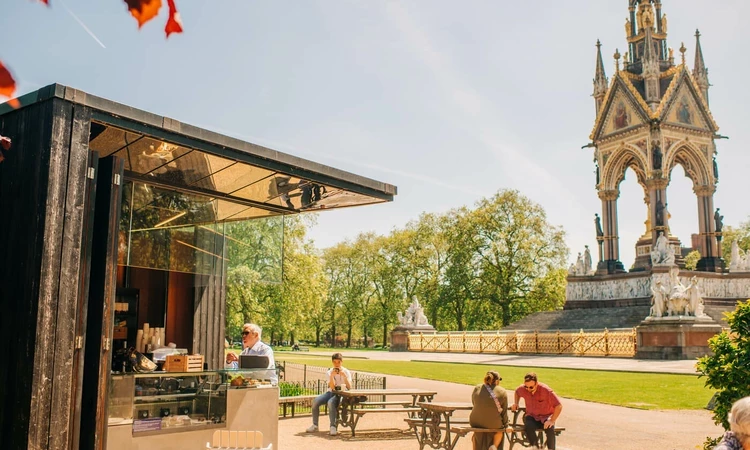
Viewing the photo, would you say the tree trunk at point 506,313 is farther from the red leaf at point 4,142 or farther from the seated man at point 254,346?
the red leaf at point 4,142

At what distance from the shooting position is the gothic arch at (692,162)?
43.1 m

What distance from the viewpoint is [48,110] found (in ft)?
22.3

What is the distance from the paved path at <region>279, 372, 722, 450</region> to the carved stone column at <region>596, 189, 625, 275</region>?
30805mm

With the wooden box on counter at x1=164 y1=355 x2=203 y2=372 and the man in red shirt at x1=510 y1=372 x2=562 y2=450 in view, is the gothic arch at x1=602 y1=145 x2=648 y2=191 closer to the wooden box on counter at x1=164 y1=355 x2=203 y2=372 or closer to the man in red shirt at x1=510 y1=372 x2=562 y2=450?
the man in red shirt at x1=510 y1=372 x2=562 y2=450

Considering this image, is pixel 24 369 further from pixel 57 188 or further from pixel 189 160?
pixel 189 160

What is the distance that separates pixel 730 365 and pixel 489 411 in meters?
2.99

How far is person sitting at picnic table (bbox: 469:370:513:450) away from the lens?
9.56m

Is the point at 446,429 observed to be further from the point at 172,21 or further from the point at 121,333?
the point at 172,21

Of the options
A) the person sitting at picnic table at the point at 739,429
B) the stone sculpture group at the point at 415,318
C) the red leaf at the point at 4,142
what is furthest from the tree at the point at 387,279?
the red leaf at the point at 4,142

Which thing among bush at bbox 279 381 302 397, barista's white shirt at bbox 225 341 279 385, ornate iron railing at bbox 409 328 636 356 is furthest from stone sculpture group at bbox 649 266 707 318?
barista's white shirt at bbox 225 341 279 385

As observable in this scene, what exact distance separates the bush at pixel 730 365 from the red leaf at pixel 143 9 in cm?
782

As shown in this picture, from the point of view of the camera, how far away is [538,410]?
396 inches

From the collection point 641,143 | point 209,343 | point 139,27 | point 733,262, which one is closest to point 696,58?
point 641,143

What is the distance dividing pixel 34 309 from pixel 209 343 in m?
7.71
